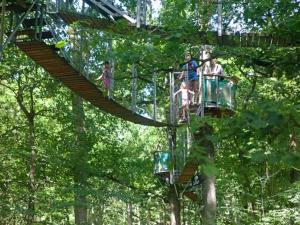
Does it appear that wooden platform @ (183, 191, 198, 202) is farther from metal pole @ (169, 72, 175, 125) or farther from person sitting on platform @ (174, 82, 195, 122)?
person sitting on platform @ (174, 82, 195, 122)

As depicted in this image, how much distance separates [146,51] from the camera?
16.1 feet

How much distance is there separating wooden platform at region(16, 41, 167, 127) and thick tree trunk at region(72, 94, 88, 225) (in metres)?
3.98

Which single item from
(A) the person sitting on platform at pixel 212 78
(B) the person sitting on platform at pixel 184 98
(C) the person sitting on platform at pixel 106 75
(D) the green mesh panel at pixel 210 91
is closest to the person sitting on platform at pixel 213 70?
(A) the person sitting on platform at pixel 212 78

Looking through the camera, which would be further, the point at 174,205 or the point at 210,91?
the point at 174,205

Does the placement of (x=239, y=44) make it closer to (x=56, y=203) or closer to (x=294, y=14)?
Answer: (x=294, y=14)

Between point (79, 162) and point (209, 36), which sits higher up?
point (209, 36)

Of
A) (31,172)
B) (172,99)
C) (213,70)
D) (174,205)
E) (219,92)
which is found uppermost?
(213,70)

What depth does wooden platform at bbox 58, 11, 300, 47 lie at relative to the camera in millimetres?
4289

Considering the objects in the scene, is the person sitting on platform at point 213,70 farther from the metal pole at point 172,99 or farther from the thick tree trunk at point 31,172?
the thick tree trunk at point 31,172

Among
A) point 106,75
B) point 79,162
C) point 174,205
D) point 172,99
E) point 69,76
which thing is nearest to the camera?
point 69,76

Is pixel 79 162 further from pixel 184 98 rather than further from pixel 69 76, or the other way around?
pixel 69 76

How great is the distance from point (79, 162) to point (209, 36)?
7827 mm

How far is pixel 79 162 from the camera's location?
11.8 meters

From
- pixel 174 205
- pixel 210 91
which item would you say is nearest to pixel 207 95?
pixel 210 91
